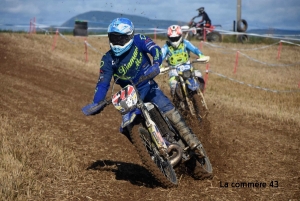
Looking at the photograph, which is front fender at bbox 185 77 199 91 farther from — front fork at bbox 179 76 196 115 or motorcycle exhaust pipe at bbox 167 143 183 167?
motorcycle exhaust pipe at bbox 167 143 183 167

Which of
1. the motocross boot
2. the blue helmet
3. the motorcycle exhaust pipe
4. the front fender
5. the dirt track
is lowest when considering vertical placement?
the dirt track

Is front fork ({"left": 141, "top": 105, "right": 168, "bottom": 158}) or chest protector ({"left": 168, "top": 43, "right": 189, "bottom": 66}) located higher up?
chest protector ({"left": 168, "top": 43, "right": 189, "bottom": 66})

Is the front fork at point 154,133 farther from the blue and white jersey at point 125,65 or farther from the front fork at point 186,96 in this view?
the front fork at point 186,96

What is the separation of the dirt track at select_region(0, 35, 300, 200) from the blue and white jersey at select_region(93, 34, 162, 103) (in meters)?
1.31

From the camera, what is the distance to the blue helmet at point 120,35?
5.74 meters

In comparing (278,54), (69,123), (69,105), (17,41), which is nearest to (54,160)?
(69,123)

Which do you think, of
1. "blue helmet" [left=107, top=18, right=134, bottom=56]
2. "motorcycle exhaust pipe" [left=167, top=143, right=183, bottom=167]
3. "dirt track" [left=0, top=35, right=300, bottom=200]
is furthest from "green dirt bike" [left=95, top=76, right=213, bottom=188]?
"blue helmet" [left=107, top=18, right=134, bottom=56]

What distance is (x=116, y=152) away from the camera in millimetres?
8086

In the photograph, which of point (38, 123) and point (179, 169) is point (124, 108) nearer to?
point (179, 169)

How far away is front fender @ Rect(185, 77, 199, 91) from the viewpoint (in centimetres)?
937

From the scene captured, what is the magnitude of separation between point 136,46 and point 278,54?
75.3 feet

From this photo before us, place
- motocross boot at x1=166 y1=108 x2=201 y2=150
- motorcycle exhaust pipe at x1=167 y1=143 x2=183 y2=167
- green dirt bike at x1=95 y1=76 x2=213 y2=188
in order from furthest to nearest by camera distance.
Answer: motocross boot at x1=166 y1=108 x2=201 y2=150, motorcycle exhaust pipe at x1=167 y1=143 x2=183 y2=167, green dirt bike at x1=95 y1=76 x2=213 y2=188

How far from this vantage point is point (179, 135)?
6.43m

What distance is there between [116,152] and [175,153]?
2.25 metres
